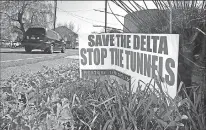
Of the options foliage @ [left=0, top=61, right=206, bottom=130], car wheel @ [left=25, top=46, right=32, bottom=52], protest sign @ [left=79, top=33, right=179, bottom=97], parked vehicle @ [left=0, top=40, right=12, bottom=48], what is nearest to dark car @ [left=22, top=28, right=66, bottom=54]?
car wheel @ [left=25, top=46, right=32, bottom=52]

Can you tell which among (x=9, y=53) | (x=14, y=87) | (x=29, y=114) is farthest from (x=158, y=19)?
(x=9, y=53)

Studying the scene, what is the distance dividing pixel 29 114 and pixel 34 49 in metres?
1.20

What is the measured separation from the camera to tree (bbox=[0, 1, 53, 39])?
6.78 ft

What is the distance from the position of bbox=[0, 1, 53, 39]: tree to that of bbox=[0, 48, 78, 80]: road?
208 millimetres

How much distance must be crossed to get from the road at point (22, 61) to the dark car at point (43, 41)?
54 millimetres

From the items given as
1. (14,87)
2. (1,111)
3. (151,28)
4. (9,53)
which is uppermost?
(151,28)

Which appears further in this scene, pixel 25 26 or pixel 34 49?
pixel 34 49

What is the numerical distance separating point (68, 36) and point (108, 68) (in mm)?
836

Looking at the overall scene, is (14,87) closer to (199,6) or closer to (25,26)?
(25,26)

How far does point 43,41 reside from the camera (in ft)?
Answer: 7.56

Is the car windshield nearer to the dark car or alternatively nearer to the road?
the dark car

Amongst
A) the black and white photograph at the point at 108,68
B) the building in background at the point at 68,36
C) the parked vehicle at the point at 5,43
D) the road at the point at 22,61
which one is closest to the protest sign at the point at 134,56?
the black and white photograph at the point at 108,68

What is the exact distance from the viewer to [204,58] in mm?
1093

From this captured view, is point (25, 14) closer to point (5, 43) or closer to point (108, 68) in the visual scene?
point (5, 43)
